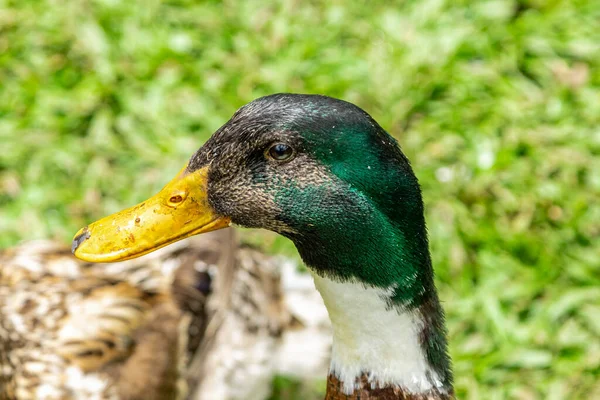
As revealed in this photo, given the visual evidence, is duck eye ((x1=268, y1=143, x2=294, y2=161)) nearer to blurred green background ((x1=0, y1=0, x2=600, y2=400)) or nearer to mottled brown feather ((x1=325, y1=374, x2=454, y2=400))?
mottled brown feather ((x1=325, y1=374, x2=454, y2=400))

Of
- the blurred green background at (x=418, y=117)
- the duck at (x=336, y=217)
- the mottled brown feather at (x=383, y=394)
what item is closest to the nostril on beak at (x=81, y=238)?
the duck at (x=336, y=217)

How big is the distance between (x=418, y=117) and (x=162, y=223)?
7.89ft

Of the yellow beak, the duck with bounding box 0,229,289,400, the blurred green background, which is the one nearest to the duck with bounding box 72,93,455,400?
the yellow beak

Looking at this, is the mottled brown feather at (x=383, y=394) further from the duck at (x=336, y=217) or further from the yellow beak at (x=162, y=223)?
the yellow beak at (x=162, y=223)

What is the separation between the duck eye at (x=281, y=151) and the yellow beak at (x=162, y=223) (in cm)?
17

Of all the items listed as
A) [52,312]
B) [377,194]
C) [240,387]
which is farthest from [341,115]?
[240,387]

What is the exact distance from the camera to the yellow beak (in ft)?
5.91

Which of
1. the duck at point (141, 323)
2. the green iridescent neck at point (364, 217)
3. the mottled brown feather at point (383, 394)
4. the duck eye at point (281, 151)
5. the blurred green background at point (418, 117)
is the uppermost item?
the blurred green background at point (418, 117)

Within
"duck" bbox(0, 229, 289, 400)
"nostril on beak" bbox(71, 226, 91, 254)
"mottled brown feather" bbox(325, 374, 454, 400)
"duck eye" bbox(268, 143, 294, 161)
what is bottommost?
"mottled brown feather" bbox(325, 374, 454, 400)

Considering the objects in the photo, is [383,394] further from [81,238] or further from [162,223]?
[81,238]

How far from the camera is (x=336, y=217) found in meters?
1.72

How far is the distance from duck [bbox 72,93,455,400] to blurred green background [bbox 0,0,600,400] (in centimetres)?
138

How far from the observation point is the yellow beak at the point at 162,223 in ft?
5.91

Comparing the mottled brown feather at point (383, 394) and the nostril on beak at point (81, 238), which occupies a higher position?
the nostril on beak at point (81, 238)
